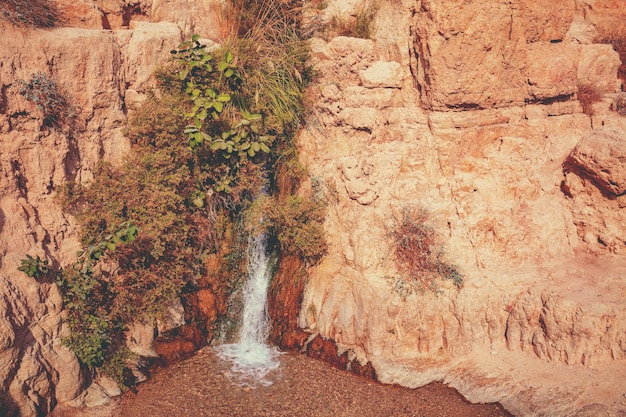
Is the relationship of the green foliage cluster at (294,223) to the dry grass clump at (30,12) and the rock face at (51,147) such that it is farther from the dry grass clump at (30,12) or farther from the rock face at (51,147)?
the dry grass clump at (30,12)

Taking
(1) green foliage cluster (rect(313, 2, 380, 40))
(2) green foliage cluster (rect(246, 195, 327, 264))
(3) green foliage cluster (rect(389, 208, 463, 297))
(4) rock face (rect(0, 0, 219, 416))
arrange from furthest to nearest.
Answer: (1) green foliage cluster (rect(313, 2, 380, 40)) → (2) green foliage cluster (rect(246, 195, 327, 264)) → (3) green foliage cluster (rect(389, 208, 463, 297)) → (4) rock face (rect(0, 0, 219, 416))

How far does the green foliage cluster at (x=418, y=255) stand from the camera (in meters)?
6.88

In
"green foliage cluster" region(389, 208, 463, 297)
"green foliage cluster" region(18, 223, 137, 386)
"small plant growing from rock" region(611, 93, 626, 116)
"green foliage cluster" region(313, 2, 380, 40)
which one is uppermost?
"green foliage cluster" region(313, 2, 380, 40)

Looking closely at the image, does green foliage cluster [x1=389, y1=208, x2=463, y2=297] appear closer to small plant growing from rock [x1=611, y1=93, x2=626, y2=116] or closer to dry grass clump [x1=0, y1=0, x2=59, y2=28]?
small plant growing from rock [x1=611, y1=93, x2=626, y2=116]

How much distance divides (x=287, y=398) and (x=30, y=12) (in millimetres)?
5904

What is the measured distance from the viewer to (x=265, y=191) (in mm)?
8172

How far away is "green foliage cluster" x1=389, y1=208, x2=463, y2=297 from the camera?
688 cm

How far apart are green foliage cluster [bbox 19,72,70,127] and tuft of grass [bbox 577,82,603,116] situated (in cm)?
760

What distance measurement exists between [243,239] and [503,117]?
14.3ft

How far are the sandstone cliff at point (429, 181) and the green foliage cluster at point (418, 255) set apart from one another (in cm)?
12

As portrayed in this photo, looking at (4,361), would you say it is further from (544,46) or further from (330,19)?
(544,46)

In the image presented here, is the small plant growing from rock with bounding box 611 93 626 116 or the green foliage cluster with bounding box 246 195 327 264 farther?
the small plant growing from rock with bounding box 611 93 626 116

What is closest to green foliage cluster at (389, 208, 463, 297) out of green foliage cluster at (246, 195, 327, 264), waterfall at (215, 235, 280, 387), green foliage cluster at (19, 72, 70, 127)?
green foliage cluster at (246, 195, 327, 264)

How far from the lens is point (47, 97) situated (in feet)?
21.1
